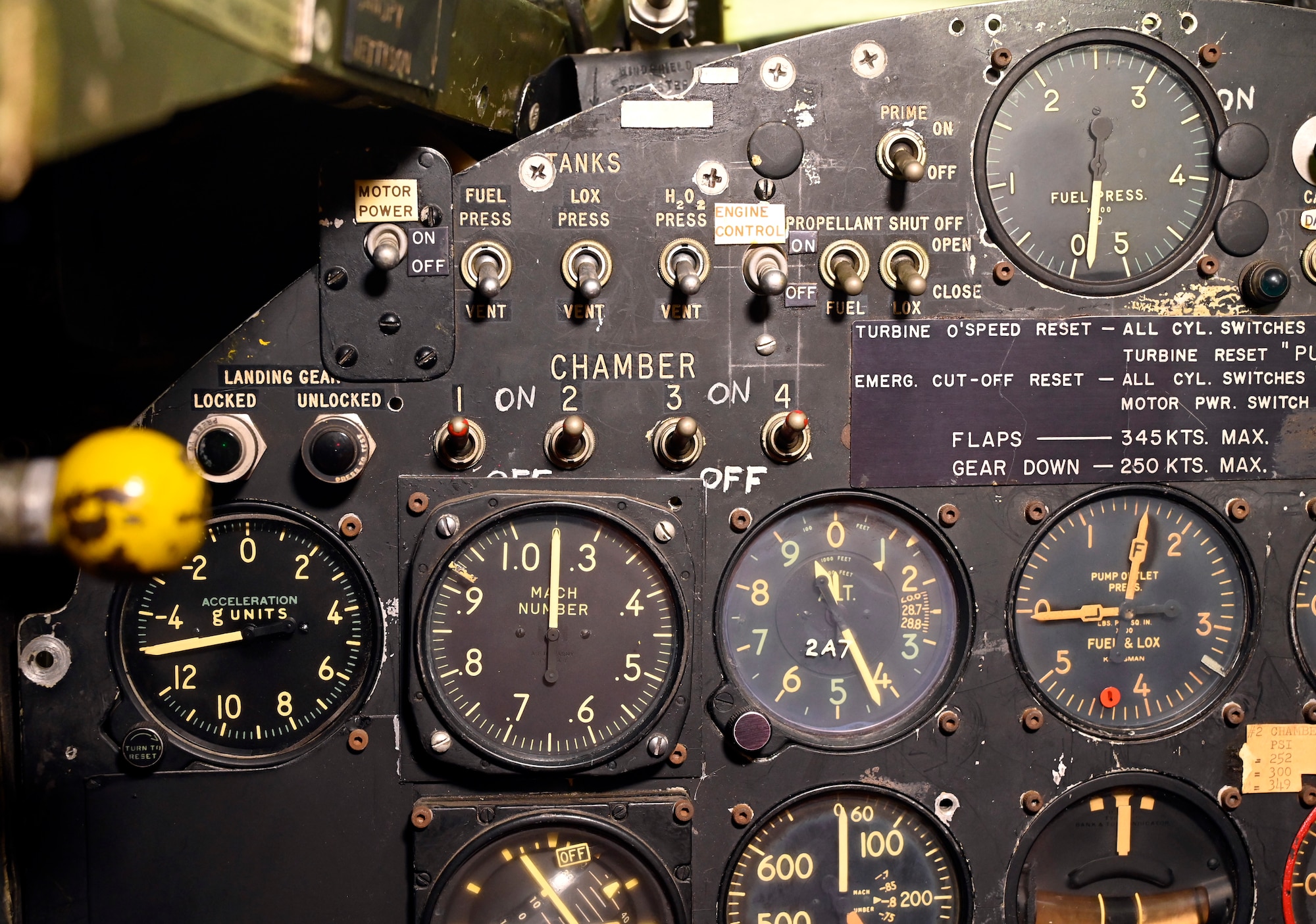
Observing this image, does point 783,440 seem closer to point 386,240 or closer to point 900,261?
point 900,261

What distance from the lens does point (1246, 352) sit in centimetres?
248

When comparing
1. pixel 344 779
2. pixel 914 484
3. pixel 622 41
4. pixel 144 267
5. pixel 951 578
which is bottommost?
pixel 344 779

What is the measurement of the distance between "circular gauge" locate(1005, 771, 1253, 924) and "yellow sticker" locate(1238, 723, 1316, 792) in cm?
14

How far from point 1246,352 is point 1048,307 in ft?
1.73

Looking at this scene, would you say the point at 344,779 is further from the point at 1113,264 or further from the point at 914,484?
the point at 1113,264

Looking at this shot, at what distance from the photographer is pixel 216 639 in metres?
2.37

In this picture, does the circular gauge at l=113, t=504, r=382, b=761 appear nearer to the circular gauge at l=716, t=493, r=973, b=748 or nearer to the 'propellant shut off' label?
the circular gauge at l=716, t=493, r=973, b=748

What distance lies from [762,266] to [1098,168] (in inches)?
33.4

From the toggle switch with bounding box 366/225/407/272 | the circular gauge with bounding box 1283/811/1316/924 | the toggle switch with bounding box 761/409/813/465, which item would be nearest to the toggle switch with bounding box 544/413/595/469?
the toggle switch with bounding box 761/409/813/465

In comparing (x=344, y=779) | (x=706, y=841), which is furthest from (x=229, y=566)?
(x=706, y=841)

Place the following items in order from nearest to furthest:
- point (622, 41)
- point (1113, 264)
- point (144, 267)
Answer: point (144, 267)
point (1113, 264)
point (622, 41)

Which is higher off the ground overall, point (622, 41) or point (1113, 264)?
point (622, 41)

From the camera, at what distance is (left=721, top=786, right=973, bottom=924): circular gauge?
250 cm

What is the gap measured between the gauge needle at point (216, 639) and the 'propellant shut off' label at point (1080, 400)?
143 centimetres
